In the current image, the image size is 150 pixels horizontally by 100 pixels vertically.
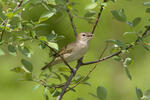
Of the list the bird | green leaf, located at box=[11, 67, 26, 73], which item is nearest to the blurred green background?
the bird

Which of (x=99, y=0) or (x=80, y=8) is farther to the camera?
(x=80, y=8)

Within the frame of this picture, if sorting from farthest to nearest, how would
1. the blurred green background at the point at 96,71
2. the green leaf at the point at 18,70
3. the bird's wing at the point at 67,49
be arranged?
the blurred green background at the point at 96,71
the bird's wing at the point at 67,49
the green leaf at the point at 18,70

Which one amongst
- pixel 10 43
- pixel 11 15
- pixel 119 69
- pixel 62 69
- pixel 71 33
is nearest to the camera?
pixel 11 15

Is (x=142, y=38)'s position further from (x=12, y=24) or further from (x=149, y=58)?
(x=149, y=58)

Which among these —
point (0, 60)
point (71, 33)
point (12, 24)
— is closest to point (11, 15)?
point (12, 24)

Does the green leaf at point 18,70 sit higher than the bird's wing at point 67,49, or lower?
higher

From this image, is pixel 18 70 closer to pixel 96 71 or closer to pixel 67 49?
pixel 67 49

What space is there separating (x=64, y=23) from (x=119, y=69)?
586 millimetres

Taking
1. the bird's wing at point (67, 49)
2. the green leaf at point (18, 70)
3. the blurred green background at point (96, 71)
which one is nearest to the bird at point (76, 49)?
the bird's wing at point (67, 49)

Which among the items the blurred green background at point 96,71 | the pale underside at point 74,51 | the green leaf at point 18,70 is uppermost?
the green leaf at point 18,70

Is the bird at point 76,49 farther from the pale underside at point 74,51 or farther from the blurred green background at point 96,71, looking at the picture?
the blurred green background at point 96,71

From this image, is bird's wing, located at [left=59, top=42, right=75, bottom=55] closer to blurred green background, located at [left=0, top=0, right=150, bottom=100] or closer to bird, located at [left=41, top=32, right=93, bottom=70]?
bird, located at [left=41, top=32, right=93, bottom=70]

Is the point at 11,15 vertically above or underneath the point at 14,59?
above

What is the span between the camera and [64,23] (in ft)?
8.47
